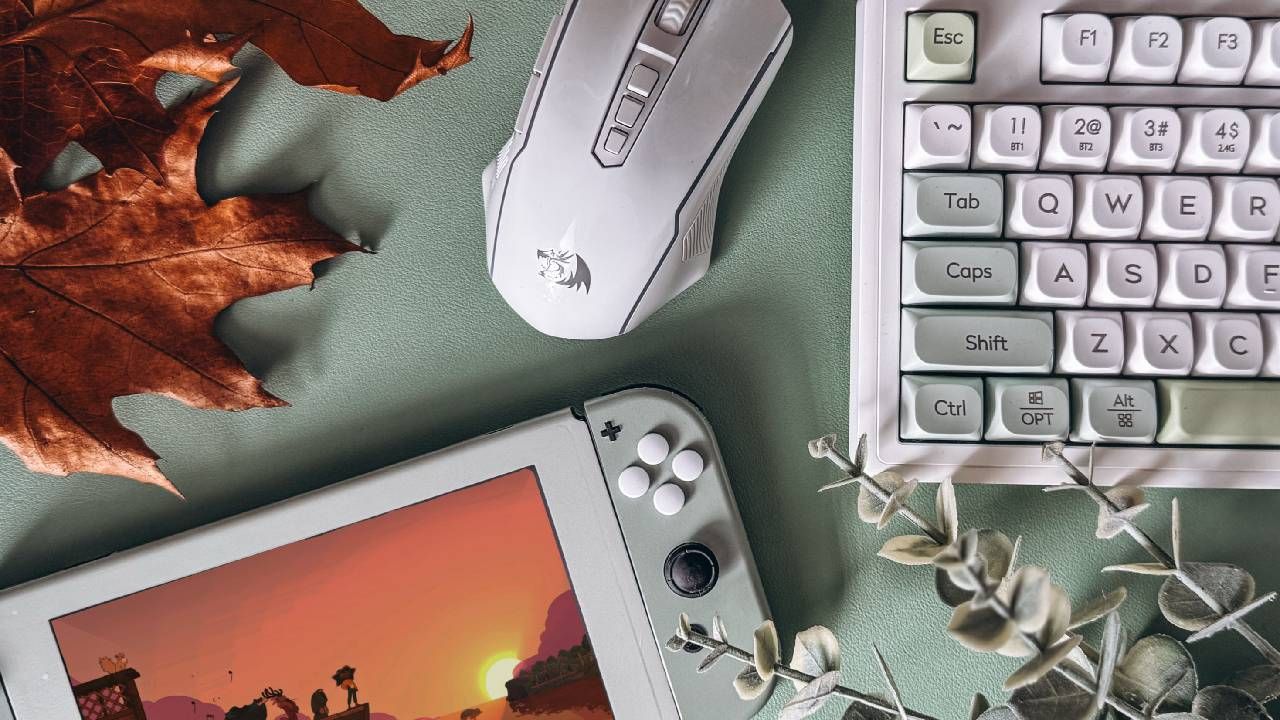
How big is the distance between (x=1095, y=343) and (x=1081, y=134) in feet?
0.40

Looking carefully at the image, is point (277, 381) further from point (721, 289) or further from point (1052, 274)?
point (1052, 274)

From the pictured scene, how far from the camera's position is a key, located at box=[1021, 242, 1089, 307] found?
471 millimetres

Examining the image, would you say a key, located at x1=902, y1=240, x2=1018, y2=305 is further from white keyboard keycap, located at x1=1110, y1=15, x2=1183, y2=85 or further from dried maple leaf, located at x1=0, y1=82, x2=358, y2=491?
dried maple leaf, located at x1=0, y1=82, x2=358, y2=491

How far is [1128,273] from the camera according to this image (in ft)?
1.54

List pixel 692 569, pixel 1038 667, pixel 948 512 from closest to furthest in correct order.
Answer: pixel 1038 667 < pixel 948 512 < pixel 692 569

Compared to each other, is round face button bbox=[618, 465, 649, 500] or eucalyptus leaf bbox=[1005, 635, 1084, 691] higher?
round face button bbox=[618, 465, 649, 500]

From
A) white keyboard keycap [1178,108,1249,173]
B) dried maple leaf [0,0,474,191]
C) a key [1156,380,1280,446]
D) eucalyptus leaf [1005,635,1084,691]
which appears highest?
dried maple leaf [0,0,474,191]

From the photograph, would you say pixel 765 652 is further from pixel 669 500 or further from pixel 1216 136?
pixel 1216 136

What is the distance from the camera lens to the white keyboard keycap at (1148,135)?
461 millimetres

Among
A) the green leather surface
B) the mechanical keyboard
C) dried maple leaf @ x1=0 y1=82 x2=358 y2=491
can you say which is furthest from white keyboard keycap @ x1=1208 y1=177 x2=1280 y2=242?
dried maple leaf @ x1=0 y1=82 x2=358 y2=491

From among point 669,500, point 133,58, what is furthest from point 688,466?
point 133,58

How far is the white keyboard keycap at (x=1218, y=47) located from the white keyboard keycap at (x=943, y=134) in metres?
0.13

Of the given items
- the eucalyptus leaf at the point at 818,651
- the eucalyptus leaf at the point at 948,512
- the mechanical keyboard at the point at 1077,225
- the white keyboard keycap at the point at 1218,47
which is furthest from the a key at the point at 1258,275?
the eucalyptus leaf at the point at 818,651

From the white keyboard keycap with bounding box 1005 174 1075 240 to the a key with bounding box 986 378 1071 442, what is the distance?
0.29 feet
